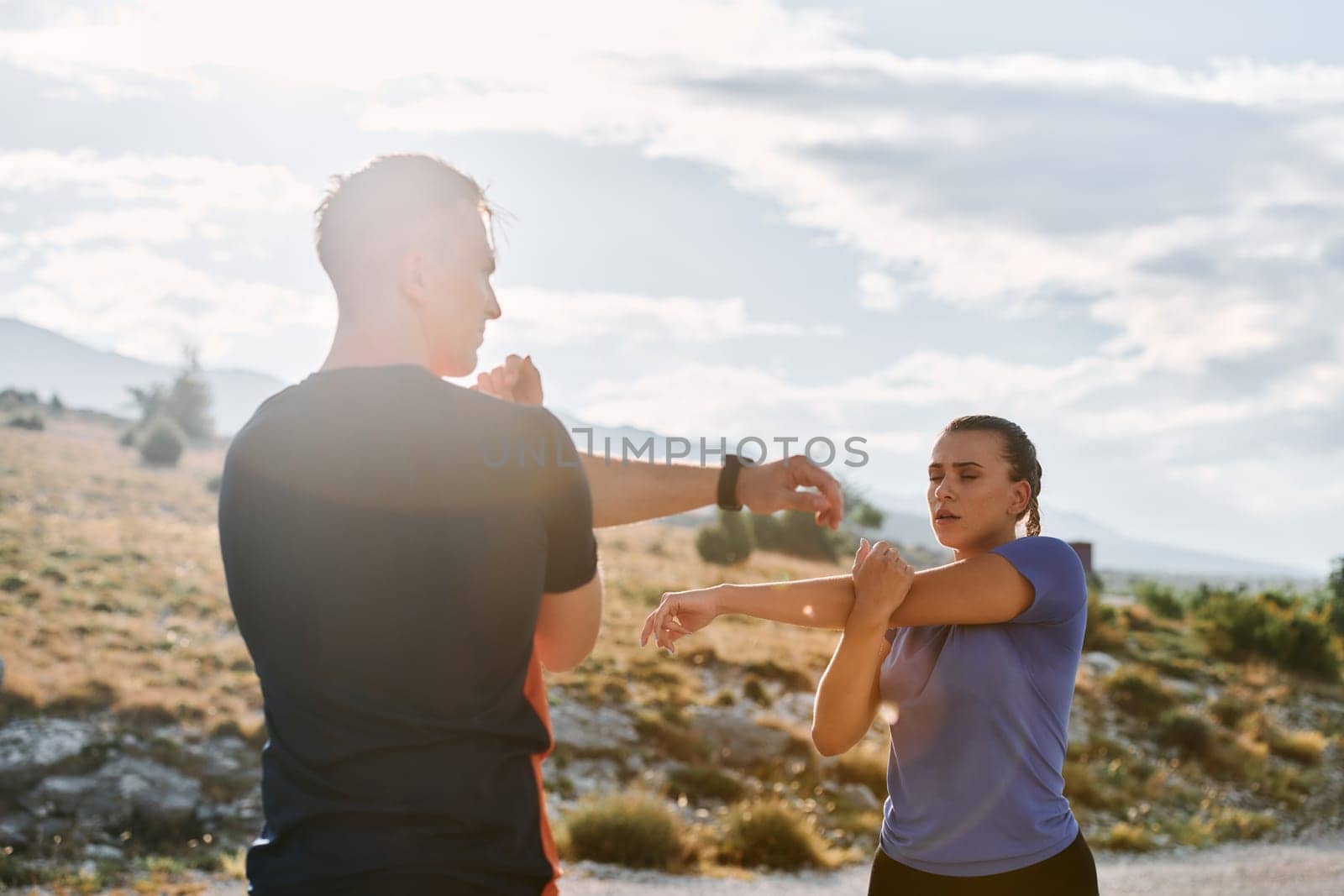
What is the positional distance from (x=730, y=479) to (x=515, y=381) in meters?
0.56

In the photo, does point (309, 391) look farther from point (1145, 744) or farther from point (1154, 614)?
point (1154, 614)

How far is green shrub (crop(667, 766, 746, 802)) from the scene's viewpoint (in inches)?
476

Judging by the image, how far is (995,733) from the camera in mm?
2742

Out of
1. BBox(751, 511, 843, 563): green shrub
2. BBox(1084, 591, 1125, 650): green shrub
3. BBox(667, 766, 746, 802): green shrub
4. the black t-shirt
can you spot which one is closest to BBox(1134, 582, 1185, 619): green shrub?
BBox(1084, 591, 1125, 650): green shrub

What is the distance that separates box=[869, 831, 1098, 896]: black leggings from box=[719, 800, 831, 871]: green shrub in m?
7.85

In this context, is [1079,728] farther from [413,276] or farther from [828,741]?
[413,276]

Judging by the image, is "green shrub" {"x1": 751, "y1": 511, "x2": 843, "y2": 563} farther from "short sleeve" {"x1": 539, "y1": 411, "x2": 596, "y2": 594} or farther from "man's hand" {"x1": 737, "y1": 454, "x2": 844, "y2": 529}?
"short sleeve" {"x1": 539, "y1": 411, "x2": 596, "y2": 594}

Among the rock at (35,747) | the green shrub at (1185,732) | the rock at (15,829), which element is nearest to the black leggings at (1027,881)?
the rock at (15,829)

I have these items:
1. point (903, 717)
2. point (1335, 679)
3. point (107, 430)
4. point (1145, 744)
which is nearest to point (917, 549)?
point (1335, 679)

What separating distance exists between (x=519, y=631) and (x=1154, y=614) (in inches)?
1141

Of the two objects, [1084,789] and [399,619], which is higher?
[399,619]

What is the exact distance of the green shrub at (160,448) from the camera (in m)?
49.0

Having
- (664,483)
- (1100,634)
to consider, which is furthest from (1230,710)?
(664,483)

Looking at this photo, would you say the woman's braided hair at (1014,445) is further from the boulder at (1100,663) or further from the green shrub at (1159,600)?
the green shrub at (1159,600)
